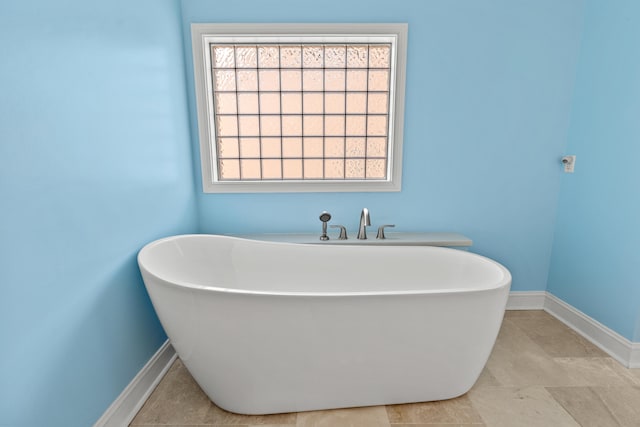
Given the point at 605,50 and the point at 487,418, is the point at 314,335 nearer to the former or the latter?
the point at 487,418

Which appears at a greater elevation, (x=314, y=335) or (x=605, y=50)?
(x=605, y=50)

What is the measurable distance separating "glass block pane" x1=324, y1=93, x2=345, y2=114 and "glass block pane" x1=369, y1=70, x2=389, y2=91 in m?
0.23

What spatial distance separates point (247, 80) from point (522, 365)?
2.46 metres

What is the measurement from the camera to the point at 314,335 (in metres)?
1.30

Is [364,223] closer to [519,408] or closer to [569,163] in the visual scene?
[519,408]

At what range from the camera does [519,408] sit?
1.48 m

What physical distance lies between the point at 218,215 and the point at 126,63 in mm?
1103

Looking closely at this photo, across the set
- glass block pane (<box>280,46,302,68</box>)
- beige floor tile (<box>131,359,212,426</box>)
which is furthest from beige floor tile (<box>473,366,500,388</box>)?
glass block pane (<box>280,46,302,68</box>)

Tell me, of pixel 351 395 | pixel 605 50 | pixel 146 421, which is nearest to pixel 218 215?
pixel 146 421

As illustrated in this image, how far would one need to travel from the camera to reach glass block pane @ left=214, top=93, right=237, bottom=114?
7.44 feet

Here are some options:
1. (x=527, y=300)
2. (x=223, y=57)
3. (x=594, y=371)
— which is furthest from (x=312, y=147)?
(x=594, y=371)

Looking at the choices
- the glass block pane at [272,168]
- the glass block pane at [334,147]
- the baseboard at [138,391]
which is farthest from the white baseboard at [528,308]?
the glass block pane at [334,147]

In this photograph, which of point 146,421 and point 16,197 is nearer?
point 16,197

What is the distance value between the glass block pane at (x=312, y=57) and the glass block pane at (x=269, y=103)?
30 cm
